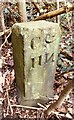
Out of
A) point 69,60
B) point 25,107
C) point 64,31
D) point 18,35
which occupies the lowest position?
point 25,107

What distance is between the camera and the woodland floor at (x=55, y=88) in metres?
1.79

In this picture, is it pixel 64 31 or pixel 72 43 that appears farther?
pixel 64 31

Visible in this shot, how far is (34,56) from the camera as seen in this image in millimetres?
1584

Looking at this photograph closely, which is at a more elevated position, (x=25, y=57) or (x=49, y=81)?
(x=25, y=57)

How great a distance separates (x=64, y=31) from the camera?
2990 mm

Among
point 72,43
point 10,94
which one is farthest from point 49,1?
point 10,94

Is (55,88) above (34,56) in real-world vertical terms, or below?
below

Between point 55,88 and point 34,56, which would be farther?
point 55,88

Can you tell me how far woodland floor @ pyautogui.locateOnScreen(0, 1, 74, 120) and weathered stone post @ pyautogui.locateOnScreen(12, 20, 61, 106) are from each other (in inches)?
3.9

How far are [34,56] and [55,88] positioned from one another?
0.56 metres

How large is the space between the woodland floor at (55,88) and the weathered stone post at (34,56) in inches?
3.9

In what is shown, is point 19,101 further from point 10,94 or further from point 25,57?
point 25,57

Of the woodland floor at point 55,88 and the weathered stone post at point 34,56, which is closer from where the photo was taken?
the weathered stone post at point 34,56

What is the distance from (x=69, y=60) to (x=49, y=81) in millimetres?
623
